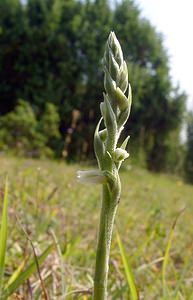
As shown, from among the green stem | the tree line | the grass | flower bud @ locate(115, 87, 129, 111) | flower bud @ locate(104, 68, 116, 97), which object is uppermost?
the tree line

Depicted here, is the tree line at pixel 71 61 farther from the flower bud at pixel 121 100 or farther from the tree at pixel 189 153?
the flower bud at pixel 121 100

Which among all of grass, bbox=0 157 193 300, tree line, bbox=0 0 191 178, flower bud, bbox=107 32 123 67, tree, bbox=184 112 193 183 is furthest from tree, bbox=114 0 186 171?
flower bud, bbox=107 32 123 67

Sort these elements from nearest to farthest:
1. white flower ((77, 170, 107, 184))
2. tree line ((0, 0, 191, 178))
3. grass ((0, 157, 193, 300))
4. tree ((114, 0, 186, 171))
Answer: white flower ((77, 170, 107, 184))
grass ((0, 157, 193, 300))
tree line ((0, 0, 191, 178))
tree ((114, 0, 186, 171))

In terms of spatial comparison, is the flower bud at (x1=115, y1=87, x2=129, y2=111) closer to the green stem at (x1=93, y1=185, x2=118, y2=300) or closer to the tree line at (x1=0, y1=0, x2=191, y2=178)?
the green stem at (x1=93, y1=185, x2=118, y2=300)

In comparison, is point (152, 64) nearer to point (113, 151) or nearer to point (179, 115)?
Answer: point (179, 115)

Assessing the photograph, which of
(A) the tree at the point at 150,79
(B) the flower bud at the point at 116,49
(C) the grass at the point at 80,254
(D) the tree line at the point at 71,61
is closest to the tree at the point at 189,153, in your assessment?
(D) the tree line at the point at 71,61

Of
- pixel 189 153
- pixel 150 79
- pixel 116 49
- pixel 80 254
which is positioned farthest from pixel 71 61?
pixel 116 49

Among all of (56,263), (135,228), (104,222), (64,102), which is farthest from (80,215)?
(64,102)

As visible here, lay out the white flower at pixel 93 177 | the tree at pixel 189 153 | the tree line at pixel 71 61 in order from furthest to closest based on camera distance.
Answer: the tree line at pixel 71 61
the tree at pixel 189 153
the white flower at pixel 93 177

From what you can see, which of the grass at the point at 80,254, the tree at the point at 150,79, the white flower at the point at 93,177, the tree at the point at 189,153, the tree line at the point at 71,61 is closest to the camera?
the white flower at the point at 93,177
